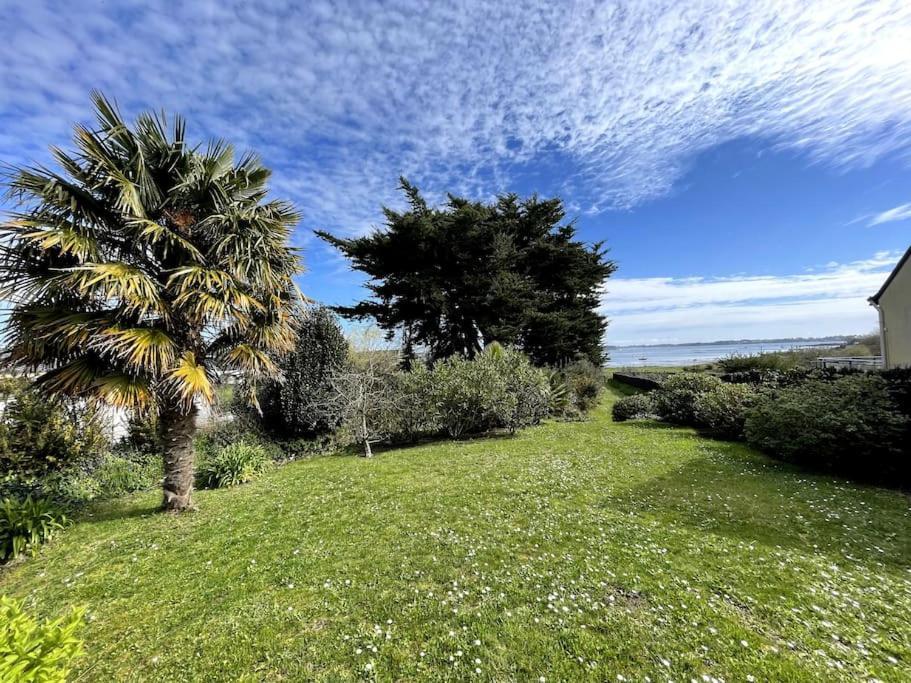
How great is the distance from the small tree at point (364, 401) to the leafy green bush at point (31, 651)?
8.10 m

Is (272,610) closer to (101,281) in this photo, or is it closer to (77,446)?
(101,281)

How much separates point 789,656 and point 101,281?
7.80 metres

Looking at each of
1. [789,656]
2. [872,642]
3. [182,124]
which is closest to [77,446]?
[182,124]

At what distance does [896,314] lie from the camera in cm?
1339

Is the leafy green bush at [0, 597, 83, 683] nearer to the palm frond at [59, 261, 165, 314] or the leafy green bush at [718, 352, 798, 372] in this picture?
the palm frond at [59, 261, 165, 314]

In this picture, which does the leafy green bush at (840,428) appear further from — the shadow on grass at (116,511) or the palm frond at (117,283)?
the shadow on grass at (116,511)

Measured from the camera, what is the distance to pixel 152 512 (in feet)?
19.5

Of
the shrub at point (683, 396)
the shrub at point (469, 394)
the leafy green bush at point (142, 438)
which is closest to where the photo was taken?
the leafy green bush at point (142, 438)

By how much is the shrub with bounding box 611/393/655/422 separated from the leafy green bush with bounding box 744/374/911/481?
533 cm

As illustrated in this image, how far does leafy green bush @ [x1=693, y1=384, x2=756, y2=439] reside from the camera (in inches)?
380

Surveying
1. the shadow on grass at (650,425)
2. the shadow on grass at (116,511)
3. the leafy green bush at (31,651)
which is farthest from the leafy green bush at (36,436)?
the shadow on grass at (650,425)

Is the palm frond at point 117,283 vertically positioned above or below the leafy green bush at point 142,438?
above

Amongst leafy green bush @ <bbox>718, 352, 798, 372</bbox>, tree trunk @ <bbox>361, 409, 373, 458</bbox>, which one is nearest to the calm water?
leafy green bush @ <bbox>718, 352, 798, 372</bbox>

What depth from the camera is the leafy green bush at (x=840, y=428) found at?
6.34 m
